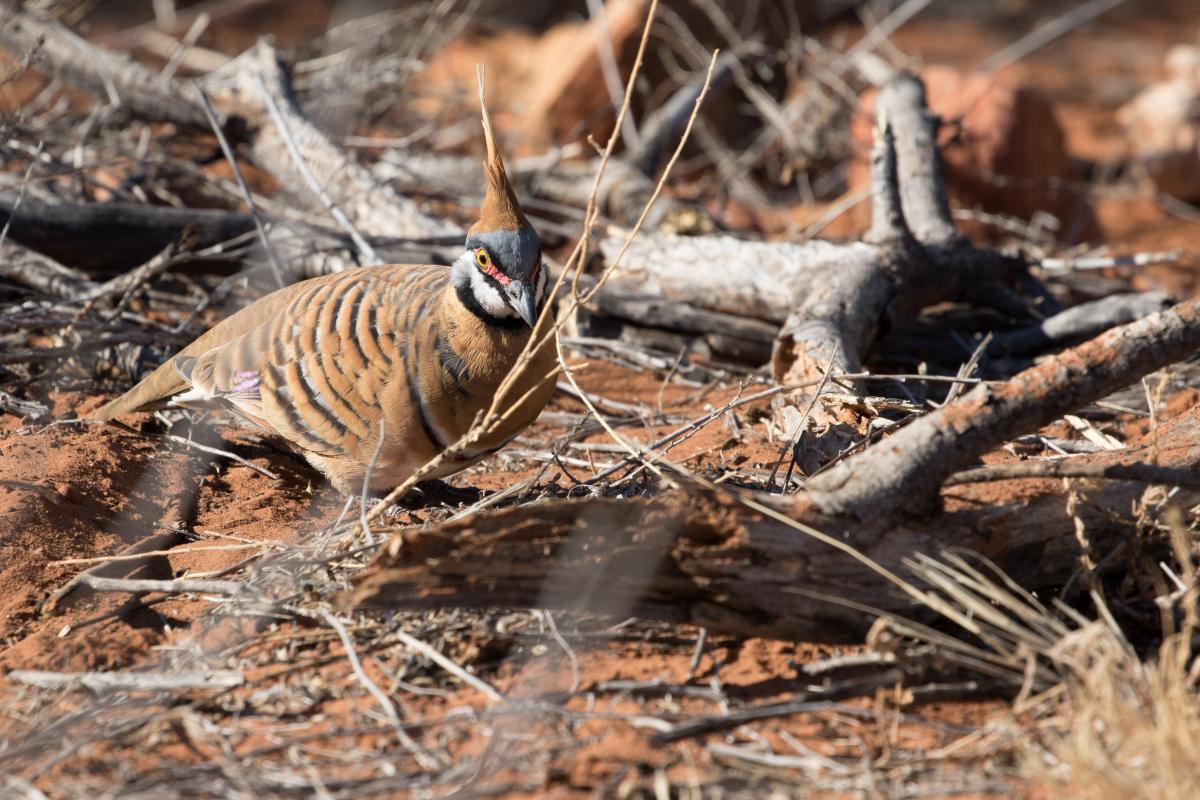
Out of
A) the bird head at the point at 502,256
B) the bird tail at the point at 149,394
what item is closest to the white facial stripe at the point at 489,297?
the bird head at the point at 502,256

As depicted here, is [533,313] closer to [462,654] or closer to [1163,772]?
[462,654]

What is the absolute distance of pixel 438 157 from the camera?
6.90 m

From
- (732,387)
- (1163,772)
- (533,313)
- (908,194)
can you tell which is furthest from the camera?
(908,194)

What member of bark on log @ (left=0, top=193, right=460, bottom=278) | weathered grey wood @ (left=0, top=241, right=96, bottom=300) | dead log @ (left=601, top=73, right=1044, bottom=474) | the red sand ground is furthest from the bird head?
weathered grey wood @ (left=0, top=241, right=96, bottom=300)

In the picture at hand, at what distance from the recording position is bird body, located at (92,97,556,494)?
356 cm

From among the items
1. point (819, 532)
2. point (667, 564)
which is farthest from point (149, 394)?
point (819, 532)

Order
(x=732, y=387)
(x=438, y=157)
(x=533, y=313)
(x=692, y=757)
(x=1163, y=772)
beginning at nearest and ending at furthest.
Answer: (x=1163, y=772) → (x=692, y=757) → (x=533, y=313) → (x=732, y=387) → (x=438, y=157)

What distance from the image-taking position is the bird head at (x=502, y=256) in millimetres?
3523

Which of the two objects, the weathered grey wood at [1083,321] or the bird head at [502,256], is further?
the weathered grey wood at [1083,321]

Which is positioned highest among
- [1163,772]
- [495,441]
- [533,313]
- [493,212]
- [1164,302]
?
[493,212]

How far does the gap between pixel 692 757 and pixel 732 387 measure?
8.20ft

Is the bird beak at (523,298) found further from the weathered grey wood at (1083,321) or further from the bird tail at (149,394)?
the weathered grey wood at (1083,321)

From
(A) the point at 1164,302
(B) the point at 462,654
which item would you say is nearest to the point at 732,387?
(A) the point at 1164,302

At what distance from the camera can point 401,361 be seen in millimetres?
3600
